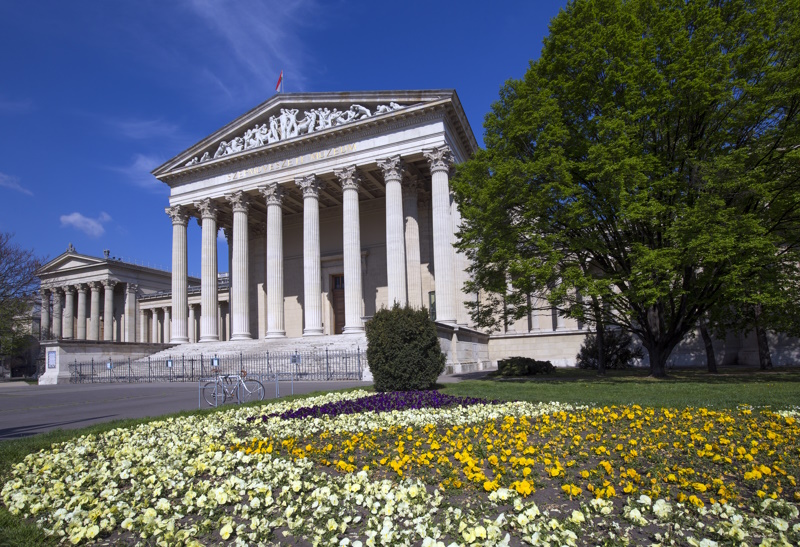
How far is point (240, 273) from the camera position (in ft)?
119

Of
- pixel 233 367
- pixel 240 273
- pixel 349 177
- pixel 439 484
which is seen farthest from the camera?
pixel 240 273

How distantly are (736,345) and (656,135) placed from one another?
19.0 meters

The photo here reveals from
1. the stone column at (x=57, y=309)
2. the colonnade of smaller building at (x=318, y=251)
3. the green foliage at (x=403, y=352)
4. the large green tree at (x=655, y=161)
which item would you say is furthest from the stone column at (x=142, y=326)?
the green foliage at (x=403, y=352)

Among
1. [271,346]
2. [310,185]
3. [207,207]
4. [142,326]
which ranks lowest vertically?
[271,346]

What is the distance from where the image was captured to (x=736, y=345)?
97.9 ft

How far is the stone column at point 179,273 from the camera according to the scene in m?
37.2

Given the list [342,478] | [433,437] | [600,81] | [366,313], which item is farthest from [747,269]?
[366,313]

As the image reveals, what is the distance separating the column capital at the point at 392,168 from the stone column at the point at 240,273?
11563 millimetres

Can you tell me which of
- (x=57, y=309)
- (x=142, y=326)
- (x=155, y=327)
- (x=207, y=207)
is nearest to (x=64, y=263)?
(x=57, y=309)

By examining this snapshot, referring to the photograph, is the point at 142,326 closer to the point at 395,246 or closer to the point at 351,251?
the point at 351,251

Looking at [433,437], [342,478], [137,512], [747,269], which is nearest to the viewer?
[137,512]

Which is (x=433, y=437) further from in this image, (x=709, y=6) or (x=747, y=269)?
(x=709, y=6)

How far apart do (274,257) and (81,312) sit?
39.0 metres

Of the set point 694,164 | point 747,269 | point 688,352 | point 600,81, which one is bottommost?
point 688,352
